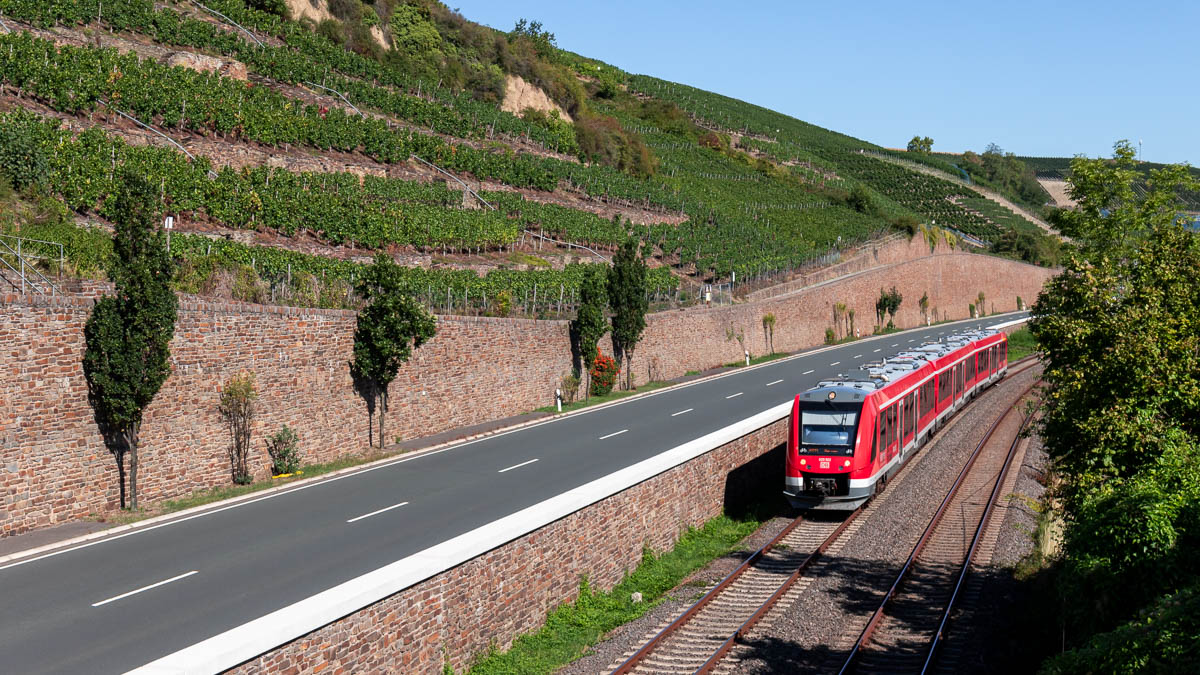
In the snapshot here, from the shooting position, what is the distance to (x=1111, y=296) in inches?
632

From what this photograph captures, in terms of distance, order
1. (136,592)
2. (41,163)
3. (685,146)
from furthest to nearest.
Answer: (685,146)
(41,163)
(136,592)

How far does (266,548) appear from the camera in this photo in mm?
17062

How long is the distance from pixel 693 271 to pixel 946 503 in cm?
4152

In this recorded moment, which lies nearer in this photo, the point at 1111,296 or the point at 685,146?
the point at 1111,296

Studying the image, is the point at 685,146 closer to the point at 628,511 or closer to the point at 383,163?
the point at 383,163

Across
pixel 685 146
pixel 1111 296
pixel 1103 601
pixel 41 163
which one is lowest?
pixel 1103 601

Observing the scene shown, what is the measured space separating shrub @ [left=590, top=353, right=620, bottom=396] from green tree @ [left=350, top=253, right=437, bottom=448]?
483 inches

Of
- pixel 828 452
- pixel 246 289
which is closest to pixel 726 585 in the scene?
pixel 828 452

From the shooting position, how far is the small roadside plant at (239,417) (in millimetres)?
22328

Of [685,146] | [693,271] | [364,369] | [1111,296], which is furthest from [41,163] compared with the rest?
[685,146]

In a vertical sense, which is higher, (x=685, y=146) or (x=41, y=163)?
(x=685, y=146)

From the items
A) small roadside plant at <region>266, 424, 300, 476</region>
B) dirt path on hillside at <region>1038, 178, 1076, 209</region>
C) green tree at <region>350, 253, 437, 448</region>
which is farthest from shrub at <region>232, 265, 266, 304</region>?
dirt path on hillside at <region>1038, 178, 1076, 209</region>

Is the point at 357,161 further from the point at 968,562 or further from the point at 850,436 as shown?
the point at 968,562

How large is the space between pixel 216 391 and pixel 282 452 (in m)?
2.52
